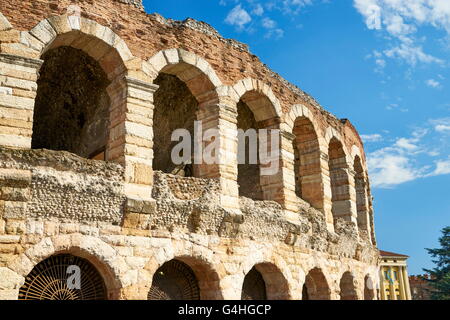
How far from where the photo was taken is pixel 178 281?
8.52 metres

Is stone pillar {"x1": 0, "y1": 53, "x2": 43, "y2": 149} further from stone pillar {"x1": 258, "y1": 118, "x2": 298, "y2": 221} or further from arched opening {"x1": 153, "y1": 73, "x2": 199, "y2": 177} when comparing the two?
stone pillar {"x1": 258, "y1": 118, "x2": 298, "y2": 221}

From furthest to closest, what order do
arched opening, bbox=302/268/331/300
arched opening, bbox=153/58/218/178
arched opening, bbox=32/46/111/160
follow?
arched opening, bbox=153/58/218/178, arched opening, bbox=302/268/331/300, arched opening, bbox=32/46/111/160

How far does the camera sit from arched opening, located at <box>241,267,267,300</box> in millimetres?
9969

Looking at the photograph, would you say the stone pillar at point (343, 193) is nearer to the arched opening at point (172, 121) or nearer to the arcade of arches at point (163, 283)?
the arcade of arches at point (163, 283)

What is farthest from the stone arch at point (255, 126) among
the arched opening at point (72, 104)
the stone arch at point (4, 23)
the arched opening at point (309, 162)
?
the stone arch at point (4, 23)

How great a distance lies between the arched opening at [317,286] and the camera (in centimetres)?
1090

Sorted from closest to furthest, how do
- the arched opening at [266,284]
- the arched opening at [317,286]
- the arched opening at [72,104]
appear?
1. the arched opening at [266,284]
2. the arched opening at [72,104]
3. the arched opening at [317,286]

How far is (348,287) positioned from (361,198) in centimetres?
329

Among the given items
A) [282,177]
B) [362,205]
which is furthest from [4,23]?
Answer: [362,205]

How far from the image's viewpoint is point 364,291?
13578 mm

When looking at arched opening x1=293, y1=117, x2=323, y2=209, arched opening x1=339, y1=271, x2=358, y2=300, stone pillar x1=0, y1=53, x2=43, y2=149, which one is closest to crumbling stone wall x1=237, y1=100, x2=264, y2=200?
arched opening x1=293, y1=117, x2=323, y2=209

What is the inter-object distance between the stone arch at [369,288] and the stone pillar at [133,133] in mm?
7964

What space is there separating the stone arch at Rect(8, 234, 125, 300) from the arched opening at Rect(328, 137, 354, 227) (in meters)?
6.97

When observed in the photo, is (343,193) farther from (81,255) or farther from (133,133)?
(81,255)
